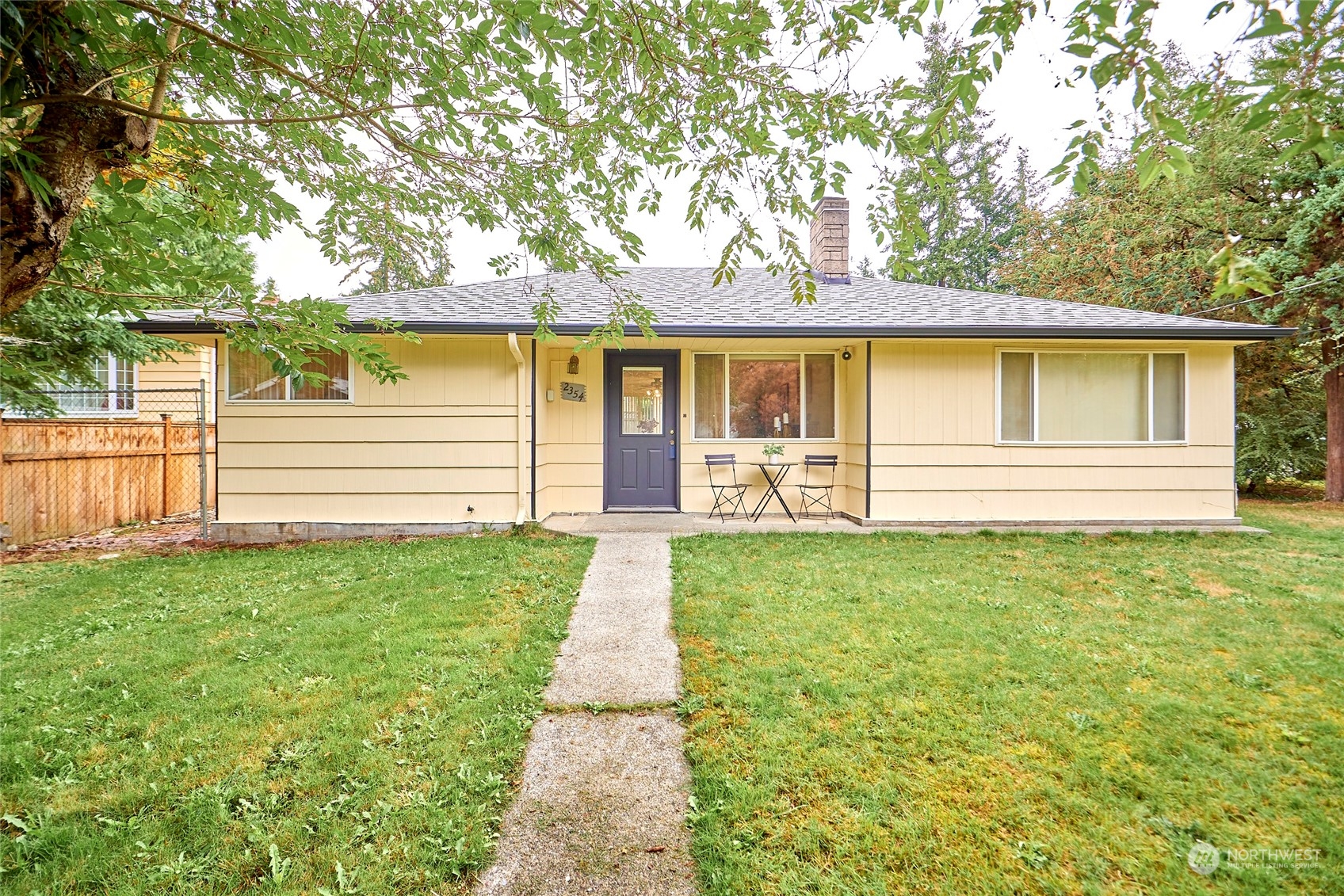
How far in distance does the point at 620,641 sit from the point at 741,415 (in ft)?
15.4

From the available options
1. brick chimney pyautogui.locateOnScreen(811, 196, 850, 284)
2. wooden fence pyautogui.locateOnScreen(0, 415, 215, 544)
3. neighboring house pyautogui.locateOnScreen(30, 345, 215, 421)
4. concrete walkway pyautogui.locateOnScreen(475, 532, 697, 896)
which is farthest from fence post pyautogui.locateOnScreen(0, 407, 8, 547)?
brick chimney pyautogui.locateOnScreen(811, 196, 850, 284)

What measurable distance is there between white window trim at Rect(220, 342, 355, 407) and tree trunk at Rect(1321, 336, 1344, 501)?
581 inches

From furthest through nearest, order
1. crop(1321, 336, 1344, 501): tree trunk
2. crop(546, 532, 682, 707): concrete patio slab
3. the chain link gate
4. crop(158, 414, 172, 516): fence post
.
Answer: crop(1321, 336, 1344, 501): tree trunk < crop(158, 414, 172, 516): fence post < the chain link gate < crop(546, 532, 682, 707): concrete patio slab

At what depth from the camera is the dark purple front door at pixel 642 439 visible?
7500mm

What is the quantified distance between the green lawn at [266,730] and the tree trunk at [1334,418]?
12970 millimetres

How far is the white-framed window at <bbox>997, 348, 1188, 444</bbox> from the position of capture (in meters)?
6.80

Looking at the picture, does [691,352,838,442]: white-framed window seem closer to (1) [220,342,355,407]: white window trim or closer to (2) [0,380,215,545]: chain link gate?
(1) [220,342,355,407]: white window trim

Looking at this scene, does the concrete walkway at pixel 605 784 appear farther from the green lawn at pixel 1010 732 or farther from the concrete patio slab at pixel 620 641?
the green lawn at pixel 1010 732

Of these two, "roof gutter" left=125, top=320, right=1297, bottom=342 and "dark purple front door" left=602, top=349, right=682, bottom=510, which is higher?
"roof gutter" left=125, top=320, right=1297, bottom=342

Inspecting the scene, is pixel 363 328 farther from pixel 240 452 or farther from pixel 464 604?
pixel 464 604

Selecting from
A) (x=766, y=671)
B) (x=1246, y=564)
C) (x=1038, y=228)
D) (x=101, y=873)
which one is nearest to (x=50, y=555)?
(x=101, y=873)

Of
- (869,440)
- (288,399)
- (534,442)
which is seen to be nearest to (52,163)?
(534,442)

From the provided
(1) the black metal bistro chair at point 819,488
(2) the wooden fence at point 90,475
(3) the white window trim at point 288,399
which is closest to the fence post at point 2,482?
(2) the wooden fence at point 90,475

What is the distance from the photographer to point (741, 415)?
7516mm
